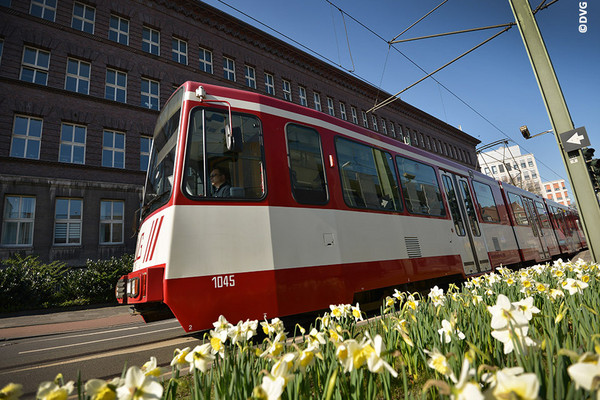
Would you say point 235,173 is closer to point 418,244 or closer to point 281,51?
point 418,244

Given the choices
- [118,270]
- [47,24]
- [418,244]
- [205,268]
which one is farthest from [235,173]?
[47,24]

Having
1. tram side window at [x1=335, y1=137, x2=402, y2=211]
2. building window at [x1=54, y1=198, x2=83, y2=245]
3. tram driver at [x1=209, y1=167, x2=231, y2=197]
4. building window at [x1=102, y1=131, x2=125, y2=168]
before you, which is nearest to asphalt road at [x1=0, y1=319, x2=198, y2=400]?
tram driver at [x1=209, y1=167, x2=231, y2=197]

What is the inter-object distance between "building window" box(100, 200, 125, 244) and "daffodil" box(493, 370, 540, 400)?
54.7 feet

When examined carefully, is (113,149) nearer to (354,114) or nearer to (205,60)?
(205,60)

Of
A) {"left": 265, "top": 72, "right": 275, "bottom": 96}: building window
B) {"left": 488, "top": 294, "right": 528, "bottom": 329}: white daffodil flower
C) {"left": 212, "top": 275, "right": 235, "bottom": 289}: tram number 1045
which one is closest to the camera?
{"left": 488, "top": 294, "right": 528, "bottom": 329}: white daffodil flower

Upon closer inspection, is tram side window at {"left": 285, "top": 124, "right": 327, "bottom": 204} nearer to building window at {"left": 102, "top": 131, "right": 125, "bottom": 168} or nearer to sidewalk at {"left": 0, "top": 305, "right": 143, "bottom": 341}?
sidewalk at {"left": 0, "top": 305, "right": 143, "bottom": 341}

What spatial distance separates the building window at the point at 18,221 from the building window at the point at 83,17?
9437mm

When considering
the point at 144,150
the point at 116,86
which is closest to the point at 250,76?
the point at 116,86

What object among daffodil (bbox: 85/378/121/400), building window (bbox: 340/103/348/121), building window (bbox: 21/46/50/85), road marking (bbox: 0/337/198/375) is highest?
building window (bbox: 340/103/348/121)

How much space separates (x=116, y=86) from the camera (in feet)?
54.1

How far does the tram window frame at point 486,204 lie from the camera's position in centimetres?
886

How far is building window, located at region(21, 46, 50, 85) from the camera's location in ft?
46.7

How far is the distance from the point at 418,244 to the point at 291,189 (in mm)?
3105

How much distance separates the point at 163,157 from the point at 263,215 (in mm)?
1729
